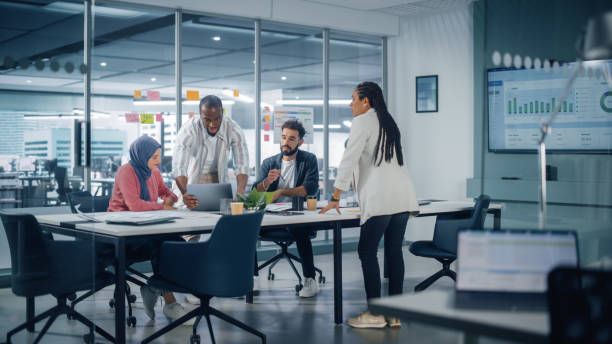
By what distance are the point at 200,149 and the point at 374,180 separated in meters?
1.70

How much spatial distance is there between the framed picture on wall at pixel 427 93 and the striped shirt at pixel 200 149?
3.17 m

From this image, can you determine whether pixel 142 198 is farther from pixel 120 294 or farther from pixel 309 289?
pixel 309 289

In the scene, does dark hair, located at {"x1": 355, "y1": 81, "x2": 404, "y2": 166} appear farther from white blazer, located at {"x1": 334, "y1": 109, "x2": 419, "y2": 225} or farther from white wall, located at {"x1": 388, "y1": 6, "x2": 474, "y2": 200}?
white wall, located at {"x1": 388, "y1": 6, "x2": 474, "y2": 200}

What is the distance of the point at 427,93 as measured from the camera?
306 inches

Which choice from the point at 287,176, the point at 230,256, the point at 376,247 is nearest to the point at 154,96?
A: the point at 287,176

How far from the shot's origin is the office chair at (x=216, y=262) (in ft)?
11.2

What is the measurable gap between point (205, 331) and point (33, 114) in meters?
1.77

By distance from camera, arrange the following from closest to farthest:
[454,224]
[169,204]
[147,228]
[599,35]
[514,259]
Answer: [599,35], [514,259], [147,228], [169,204], [454,224]

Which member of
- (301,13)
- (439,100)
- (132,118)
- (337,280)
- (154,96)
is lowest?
(337,280)

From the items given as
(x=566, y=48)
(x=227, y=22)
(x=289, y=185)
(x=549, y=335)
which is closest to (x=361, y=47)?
(x=227, y=22)

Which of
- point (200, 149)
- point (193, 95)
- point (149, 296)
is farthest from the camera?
point (193, 95)

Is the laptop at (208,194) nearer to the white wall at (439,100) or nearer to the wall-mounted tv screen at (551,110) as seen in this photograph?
the wall-mounted tv screen at (551,110)

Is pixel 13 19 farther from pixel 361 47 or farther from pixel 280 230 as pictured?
pixel 361 47

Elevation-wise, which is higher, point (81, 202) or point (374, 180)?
point (374, 180)
